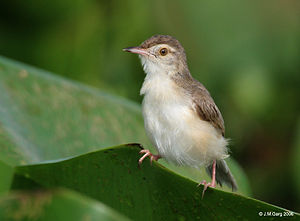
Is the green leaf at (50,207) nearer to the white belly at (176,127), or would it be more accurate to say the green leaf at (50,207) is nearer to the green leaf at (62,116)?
the white belly at (176,127)

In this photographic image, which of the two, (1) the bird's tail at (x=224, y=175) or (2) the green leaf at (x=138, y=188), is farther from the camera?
(1) the bird's tail at (x=224, y=175)

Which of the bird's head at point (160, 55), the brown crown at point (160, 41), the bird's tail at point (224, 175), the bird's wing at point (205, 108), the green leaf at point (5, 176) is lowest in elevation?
the bird's tail at point (224, 175)

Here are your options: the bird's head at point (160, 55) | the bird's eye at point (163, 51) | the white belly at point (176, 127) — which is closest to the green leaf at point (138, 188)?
the white belly at point (176, 127)


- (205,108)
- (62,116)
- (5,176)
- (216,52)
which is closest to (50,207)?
(5,176)

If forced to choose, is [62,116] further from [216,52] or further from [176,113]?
[216,52]

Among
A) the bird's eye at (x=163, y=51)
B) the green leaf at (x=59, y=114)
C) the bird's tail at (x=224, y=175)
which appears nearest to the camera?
the green leaf at (x=59, y=114)

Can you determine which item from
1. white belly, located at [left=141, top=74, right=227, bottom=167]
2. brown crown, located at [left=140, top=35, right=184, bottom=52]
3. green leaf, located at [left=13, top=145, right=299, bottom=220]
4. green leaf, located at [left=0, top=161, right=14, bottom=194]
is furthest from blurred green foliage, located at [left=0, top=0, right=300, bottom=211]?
green leaf, located at [left=0, top=161, right=14, bottom=194]
